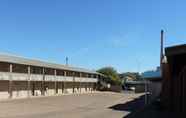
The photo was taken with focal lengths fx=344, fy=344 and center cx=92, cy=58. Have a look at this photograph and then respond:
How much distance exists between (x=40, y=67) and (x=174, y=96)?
115ft

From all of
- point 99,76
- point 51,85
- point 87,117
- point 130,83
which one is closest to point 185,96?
point 87,117

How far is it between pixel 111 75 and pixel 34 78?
2125 inches

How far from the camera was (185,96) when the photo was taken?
21.3 metres

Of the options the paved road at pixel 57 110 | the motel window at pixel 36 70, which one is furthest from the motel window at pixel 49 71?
the paved road at pixel 57 110

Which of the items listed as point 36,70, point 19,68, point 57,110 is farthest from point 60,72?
point 57,110

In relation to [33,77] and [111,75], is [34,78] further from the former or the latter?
[111,75]

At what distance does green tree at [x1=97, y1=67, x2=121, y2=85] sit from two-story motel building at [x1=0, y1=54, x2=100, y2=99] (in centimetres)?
2145

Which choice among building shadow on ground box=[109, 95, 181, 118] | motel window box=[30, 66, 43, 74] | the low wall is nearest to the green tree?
the low wall

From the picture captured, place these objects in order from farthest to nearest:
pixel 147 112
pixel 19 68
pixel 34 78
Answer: pixel 34 78
pixel 19 68
pixel 147 112

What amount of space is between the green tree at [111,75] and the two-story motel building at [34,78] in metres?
21.4

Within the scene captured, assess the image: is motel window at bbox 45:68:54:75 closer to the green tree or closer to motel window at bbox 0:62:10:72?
motel window at bbox 0:62:10:72

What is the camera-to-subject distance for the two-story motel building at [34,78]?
46.3m

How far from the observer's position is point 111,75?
10525 centimetres

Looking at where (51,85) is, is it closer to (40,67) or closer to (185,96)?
(40,67)
